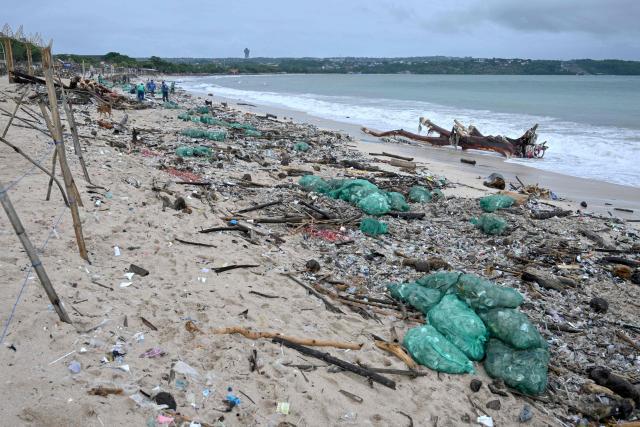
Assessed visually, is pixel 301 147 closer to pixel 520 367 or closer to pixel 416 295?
pixel 416 295

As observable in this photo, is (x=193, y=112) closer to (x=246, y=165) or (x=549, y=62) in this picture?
(x=246, y=165)

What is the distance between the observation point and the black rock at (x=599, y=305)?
5.57 metres

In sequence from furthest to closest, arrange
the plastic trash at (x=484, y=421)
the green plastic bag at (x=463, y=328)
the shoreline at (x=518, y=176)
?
the shoreline at (x=518, y=176) < the green plastic bag at (x=463, y=328) < the plastic trash at (x=484, y=421)

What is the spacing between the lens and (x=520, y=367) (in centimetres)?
416

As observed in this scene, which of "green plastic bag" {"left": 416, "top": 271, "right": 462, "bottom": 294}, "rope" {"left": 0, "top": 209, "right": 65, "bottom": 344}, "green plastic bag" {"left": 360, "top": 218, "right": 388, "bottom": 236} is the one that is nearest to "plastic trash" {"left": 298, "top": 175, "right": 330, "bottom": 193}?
"green plastic bag" {"left": 360, "top": 218, "right": 388, "bottom": 236}

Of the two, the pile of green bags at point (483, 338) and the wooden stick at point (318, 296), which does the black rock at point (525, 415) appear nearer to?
the pile of green bags at point (483, 338)

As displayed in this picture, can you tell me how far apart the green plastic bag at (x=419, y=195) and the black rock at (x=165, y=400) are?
24.3 ft

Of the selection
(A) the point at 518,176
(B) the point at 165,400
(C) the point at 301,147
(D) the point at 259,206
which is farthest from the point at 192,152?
(A) the point at 518,176

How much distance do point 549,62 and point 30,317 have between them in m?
157

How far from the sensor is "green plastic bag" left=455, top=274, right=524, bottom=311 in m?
4.64

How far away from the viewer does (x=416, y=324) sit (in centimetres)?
496

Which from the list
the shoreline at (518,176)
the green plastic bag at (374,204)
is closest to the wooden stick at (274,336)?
the green plastic bag at (374,204)

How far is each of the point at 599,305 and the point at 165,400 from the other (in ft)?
17.2

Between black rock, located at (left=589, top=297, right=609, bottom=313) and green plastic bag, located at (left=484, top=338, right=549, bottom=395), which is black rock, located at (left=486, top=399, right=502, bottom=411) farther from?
black rock, located at (left=589, top=297, right=609, bottom=313)
